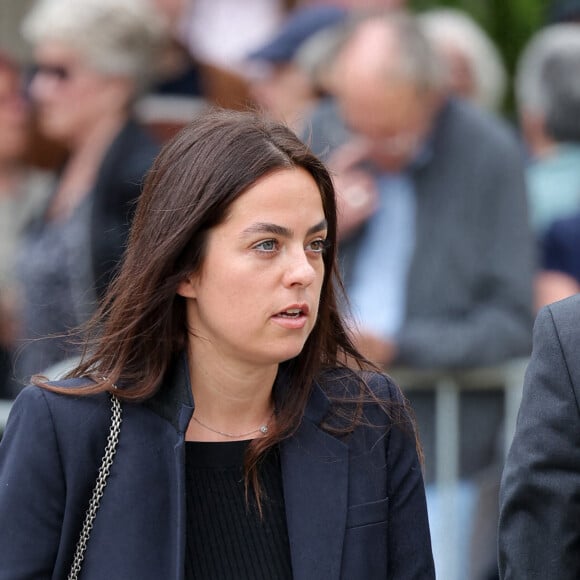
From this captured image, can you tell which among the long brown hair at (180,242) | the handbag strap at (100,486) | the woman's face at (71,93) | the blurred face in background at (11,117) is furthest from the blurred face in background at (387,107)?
the handbag strap at (100,486)

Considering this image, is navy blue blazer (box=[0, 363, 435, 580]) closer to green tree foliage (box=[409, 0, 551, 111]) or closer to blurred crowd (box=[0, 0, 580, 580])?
blurred crowd (box=[0, 0, 580, 580])

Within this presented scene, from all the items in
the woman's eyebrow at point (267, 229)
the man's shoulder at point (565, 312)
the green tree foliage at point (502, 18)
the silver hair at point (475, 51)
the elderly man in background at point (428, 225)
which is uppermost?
the green tree foliage at point (502, 18)

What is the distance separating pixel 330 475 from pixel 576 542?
58 cm

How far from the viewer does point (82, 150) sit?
5672 millimetres

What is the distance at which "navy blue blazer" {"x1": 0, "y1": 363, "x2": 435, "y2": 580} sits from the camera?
2998 millimetres

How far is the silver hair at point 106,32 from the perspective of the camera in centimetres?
567

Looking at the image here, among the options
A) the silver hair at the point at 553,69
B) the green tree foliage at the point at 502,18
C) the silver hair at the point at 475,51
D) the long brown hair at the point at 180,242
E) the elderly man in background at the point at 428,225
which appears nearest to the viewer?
the long brown hair at the point at 180,242

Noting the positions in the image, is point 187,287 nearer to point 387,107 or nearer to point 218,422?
point 218,422

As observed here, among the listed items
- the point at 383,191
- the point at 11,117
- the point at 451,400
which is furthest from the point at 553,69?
the point at 11,117

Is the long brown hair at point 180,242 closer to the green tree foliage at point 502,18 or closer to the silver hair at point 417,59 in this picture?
the silver hair at point 417,59

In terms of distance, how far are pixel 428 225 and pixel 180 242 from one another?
242cm

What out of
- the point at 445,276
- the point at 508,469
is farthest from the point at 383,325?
the point at 508,469

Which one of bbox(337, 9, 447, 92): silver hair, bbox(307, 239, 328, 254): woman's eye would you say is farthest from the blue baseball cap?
bbox(307, 239, 328, 254): woman's eye

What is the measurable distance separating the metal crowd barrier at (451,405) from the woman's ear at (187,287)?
2226 mm
